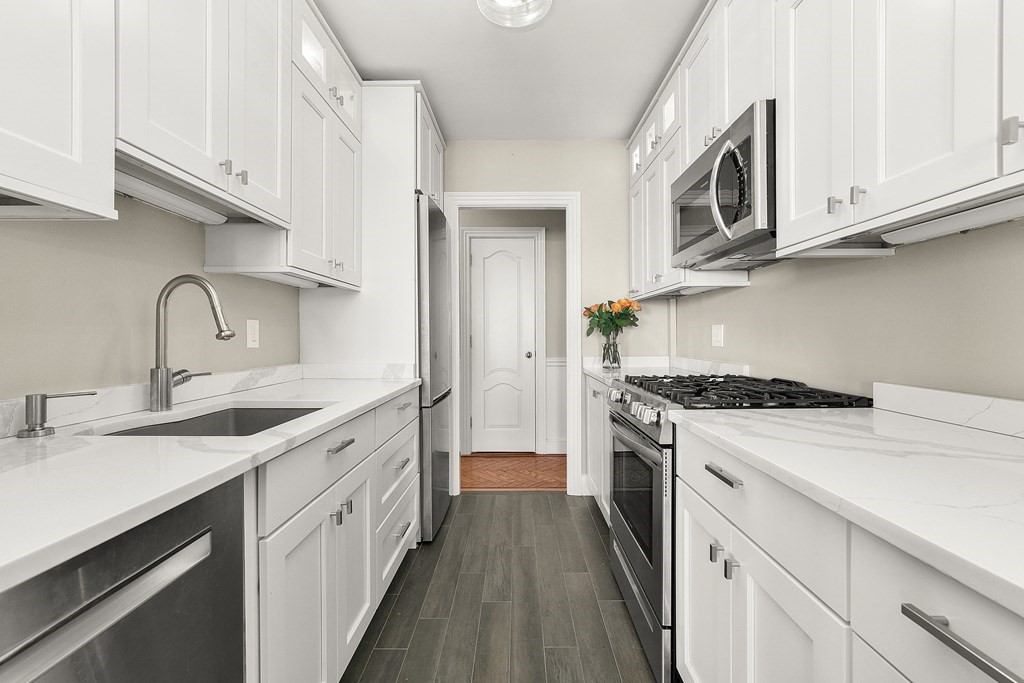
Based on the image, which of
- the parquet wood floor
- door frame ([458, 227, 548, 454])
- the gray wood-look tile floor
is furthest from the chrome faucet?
door frame ([458, 227, 548, 454])

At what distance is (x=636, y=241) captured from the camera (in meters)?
3.12

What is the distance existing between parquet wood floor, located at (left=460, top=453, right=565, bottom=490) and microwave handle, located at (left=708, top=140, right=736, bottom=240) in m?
2.40

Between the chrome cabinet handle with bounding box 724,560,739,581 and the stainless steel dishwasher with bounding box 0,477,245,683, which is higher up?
the stainless steel dishwasher with bounding box 0,477,245,683

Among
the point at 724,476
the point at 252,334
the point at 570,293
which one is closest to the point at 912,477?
A: the point at 724,476

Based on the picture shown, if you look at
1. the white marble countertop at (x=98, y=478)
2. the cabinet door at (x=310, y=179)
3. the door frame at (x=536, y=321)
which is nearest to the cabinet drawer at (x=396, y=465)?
the white marble countertop at (x=98, y=478)

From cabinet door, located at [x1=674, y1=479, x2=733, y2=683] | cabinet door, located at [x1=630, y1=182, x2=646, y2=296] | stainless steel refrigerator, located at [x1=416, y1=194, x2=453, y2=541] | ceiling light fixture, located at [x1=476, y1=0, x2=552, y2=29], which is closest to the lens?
cabinet door, located at [x1=674, y1=479, x2=733, y2=683]

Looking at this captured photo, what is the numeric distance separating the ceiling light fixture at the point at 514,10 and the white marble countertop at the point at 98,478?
1511 mm

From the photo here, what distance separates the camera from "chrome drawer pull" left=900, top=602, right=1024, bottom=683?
47 cm

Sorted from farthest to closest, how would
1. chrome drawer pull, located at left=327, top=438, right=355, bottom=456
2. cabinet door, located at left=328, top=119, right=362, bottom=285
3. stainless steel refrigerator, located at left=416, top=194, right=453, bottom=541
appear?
1. stainless steel refrigerator, located at left=416, top=194, right=453, bottom=541
2. cabinet door, located at left=328, top=119, right=362, bottom=285
3. chrome drawer pull, located at left=327, top=438, right=355, bottom=456

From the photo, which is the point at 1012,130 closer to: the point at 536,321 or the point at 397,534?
the point at 397,534

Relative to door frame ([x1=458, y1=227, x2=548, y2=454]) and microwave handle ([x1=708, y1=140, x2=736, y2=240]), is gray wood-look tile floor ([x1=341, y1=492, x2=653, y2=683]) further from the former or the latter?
door frame ([x1=458, y1=227, x2=548, y2=454])

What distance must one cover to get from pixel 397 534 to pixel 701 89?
2.31 m

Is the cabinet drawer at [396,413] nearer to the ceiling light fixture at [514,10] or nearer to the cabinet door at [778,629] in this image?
the cabinet door at [778,629]

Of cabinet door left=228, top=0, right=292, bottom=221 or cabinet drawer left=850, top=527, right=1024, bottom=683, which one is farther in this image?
cabinet door left=228, top=0, right=292, bottom=221
